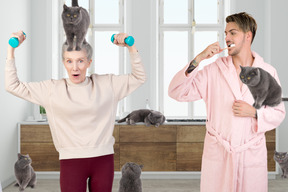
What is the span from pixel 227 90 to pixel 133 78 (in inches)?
17.4

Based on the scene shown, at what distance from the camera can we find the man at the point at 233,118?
1.48m

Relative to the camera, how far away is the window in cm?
502

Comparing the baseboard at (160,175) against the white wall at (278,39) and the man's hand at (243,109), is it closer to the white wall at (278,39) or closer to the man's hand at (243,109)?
the white wall at (278,39)

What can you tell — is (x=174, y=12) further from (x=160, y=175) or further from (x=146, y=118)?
(x=160, y=175)

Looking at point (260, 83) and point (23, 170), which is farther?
point (23, 170)

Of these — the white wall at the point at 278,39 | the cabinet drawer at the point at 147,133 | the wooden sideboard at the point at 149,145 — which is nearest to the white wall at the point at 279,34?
the white wall at the point at 278,39

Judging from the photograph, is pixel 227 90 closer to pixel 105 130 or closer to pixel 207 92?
pixel 207 92

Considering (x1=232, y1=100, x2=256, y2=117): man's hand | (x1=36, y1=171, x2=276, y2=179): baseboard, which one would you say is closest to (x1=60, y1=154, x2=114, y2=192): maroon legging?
(x1=232, y1=100, x2=256, y2=117): man's hand

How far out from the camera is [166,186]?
3980mm

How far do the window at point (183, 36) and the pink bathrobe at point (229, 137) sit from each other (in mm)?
3376

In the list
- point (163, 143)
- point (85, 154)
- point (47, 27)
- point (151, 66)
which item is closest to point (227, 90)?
point (85, 154)

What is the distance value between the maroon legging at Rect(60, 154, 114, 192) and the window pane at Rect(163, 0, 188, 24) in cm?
382

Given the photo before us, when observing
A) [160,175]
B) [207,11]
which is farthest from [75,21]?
[207,11]

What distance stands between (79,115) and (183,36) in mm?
3790
